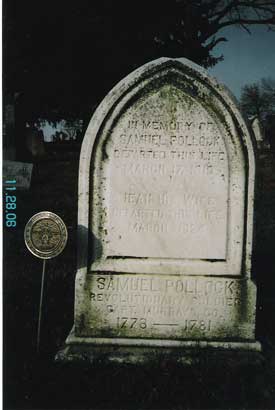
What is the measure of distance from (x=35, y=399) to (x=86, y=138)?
1863 millimetres

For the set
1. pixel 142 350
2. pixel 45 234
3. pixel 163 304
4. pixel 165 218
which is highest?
pixel 165 218

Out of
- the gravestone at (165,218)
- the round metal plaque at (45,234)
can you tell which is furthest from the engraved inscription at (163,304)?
the round metal plaque at (45,234)

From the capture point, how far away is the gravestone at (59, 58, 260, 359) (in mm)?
3389

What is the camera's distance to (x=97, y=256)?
3475mm

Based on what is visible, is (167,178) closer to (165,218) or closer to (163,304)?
(165,218)

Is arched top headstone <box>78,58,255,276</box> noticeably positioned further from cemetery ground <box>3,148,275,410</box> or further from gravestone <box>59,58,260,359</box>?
cemetery ground <box>3,148,275,410</box>

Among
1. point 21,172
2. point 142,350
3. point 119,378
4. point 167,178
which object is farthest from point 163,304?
point 21,172

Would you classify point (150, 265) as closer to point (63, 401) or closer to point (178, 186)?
point (178, 186)

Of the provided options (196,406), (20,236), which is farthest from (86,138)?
(20,236)

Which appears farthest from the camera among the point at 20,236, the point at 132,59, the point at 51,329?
the point at 132,59

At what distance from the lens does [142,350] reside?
136 inches

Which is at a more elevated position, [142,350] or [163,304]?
[163,304]

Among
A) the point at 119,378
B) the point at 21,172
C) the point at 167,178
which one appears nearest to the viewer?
the point at 119,378

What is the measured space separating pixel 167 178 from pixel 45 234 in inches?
39.4
